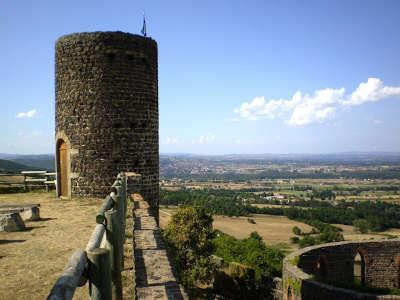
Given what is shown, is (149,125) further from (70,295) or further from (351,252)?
(70,295)

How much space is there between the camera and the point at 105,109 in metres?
13.6

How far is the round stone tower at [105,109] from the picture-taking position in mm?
13594

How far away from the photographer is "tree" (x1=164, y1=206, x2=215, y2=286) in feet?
67.6

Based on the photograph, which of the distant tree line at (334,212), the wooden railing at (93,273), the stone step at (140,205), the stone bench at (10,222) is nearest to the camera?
the wooden railing at (93,273)

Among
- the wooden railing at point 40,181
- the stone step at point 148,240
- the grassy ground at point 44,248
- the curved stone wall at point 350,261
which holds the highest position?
the wooden railing at point 40,181

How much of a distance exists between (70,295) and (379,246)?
19.3 meters

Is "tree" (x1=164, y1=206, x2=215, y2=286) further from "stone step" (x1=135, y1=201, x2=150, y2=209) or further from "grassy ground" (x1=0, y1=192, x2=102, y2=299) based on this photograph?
"stone step" (x1=135, y1=201, x2=150, y2=209)

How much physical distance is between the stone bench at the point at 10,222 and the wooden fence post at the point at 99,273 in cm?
785

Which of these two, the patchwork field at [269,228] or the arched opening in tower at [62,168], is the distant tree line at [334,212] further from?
the arched opening in tower at [62,168]

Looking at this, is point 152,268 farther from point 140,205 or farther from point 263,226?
point 263,226

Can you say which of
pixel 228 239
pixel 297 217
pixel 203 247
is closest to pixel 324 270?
pixel 203 247

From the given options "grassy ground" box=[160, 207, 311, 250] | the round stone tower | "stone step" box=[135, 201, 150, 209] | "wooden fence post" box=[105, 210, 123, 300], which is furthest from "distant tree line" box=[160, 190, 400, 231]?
"wooden fence post" box=[105, 210, 123, 300]

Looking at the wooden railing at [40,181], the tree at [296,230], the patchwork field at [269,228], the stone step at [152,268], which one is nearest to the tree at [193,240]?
the wooden railing at [40,181]

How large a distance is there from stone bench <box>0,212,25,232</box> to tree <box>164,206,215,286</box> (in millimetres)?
10926
